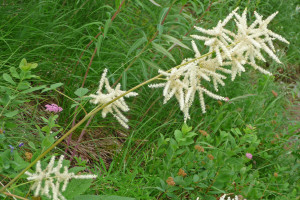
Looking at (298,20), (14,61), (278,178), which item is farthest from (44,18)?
(298,20)

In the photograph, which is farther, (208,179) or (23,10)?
(23,10)

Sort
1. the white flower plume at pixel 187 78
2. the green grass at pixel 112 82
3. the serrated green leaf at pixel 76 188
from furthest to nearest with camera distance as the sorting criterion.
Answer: the green grass at pixel 112 82, the serrated green leaf at pixel 76 188, the white flower plume at pixel 187 78

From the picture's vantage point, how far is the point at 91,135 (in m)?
2.71

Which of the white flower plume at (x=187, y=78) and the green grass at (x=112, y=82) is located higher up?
the white flower plume at (x=187, y=78)

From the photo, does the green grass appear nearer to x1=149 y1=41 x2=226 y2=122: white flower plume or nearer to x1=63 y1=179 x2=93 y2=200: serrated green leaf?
x1=63 y1=179 x2=93 y2=200: serrated green leaf

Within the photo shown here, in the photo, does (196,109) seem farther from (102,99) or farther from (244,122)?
(102,99)

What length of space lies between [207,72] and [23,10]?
209 centimetres

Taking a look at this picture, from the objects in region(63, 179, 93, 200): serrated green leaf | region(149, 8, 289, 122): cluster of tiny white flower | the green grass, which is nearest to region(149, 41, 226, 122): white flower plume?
region(149, 8, 289, 122): cluster of tiny white flower

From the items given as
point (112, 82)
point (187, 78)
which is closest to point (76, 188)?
point (187, 78)

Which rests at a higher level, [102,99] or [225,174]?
[102,99]

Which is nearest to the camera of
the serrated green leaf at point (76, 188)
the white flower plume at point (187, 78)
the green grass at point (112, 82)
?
the white flower plume at point (187, 78)

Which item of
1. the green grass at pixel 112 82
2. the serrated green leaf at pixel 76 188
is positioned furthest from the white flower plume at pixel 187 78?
the green grass at pixel 112 82

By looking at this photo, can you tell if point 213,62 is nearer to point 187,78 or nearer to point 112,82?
point 187,78

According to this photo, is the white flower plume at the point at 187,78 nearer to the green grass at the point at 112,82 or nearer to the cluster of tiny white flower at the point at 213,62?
the cluster of tiny white flower at the point at 213,62
